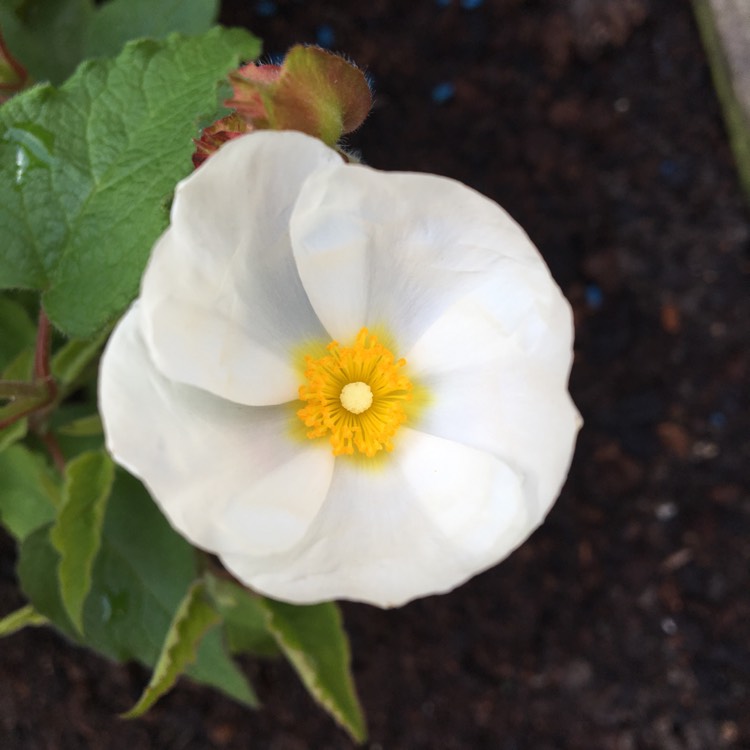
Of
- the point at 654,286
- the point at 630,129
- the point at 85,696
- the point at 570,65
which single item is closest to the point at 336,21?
the point at 570,65

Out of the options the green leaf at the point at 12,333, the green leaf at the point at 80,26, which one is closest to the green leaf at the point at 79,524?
the green leaf at the point at 12,333

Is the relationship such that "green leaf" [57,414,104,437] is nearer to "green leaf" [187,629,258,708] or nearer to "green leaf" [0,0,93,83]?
"green leaf" [187,629,258,708]

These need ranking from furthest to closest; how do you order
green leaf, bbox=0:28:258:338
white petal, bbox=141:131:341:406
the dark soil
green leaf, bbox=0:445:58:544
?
the dark soil < green leaf, bbox=0:445:58:544 < green leaf, bbox=0:28:258:338 < white petal, bbox=141:131:341:406

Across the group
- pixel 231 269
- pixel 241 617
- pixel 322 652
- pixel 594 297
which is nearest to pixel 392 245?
pixel 231 269

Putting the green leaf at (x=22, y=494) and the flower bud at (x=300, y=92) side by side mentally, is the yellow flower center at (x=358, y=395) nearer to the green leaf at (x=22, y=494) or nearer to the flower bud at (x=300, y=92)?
the flower bud at (x=300, y=92)

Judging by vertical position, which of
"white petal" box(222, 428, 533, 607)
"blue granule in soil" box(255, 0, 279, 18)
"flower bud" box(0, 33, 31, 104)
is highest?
"flower bud" box(0, 33, 31, 104)

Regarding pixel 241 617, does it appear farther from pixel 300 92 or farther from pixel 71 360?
pixel 300 92

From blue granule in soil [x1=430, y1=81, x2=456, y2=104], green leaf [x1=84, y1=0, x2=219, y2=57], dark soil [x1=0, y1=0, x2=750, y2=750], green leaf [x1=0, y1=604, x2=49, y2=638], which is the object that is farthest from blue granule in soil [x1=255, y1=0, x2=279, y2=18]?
green leaf [x1=0, y1=604, x2=49, y2=638]
